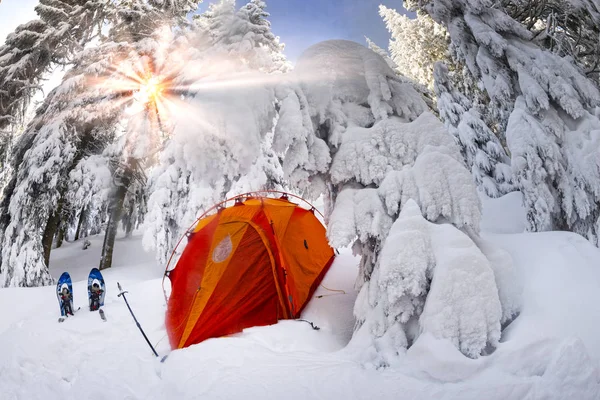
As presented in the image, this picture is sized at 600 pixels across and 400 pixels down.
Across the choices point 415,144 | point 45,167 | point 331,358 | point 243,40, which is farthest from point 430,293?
point 45,167

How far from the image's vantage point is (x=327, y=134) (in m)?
4.46

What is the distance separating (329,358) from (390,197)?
1.94 meters

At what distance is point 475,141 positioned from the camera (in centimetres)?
888

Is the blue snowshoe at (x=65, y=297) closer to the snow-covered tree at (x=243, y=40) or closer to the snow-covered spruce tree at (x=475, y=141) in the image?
the snow-covered tree at (x=243, y=40)

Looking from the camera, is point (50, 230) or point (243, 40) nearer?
point (243, 40)

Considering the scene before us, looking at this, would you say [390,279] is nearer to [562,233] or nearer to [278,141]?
[278,141]

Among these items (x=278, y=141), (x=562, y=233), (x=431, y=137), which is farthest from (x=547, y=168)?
(x=278, y=141)

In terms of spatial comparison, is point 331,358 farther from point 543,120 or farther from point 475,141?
point 475,141

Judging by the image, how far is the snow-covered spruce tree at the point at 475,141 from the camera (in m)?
8.30

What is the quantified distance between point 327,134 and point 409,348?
288 centimetres

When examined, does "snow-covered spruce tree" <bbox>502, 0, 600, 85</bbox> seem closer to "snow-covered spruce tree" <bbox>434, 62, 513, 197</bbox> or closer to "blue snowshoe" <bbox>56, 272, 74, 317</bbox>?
"snow-covered spruce tree" <bbox>434, 62, 513, 197</bbox>

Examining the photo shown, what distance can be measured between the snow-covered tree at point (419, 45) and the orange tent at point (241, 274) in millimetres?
10650

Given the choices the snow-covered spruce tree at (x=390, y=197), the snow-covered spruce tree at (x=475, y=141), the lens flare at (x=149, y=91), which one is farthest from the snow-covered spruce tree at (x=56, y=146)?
the snow-covered spruce tree at (x=475, y=141)

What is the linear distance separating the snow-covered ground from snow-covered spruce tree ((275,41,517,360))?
0.23 m
